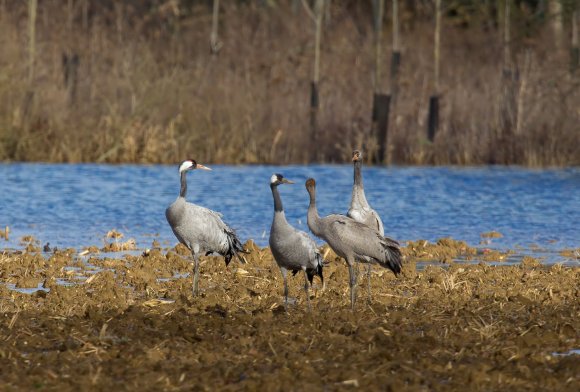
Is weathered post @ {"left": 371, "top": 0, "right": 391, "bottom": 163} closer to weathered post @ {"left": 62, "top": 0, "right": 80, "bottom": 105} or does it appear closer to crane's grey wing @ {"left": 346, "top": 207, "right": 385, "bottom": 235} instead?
weathered post @ {"left": 62, "top": 0, "right": 80, "bottom": 105}

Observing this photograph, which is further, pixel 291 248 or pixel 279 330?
pixel 291 248

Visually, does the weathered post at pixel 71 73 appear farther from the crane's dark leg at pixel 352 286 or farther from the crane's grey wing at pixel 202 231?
the crane's dark leg at pixel 352 286

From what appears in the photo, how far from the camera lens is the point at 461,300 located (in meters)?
11.8

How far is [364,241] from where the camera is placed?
11.9m

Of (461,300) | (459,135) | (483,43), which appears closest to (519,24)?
(483,43)

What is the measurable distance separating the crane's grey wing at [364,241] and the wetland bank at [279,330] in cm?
37

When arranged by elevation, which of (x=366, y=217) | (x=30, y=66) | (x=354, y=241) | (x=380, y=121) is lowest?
(x=354, y=241)

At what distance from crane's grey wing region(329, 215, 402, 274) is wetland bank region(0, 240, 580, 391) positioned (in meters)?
0.37

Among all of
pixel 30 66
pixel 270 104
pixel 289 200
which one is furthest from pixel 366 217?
pixel 270 104

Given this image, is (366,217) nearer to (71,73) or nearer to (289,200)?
(289,200)

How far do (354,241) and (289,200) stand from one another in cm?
1384

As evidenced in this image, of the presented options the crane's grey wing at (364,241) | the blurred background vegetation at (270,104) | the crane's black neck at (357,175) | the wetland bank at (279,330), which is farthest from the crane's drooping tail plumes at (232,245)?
the blurred background vegetation at (270,104)

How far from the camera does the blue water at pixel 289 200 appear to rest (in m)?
19.2

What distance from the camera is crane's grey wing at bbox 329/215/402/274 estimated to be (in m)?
11.9
